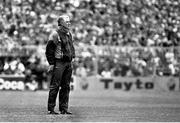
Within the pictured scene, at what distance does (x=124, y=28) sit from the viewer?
2719cm

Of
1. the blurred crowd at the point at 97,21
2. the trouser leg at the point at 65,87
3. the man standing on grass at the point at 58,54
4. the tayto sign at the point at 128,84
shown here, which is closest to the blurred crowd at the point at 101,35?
the blurred crowd at the point at 97,21

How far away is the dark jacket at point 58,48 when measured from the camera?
11.6 m

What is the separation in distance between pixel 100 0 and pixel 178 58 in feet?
18.9

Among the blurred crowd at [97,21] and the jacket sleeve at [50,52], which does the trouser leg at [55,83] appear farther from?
the blurred crowd at [97,21]

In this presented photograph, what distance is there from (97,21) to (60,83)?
51.2ft

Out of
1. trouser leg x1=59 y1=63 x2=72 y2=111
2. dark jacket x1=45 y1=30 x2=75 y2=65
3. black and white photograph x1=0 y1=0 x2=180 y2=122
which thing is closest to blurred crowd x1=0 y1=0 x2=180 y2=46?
black and white photograph x1=0 y1=0 x2=180 y2=122

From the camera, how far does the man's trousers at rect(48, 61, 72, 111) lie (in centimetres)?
1166

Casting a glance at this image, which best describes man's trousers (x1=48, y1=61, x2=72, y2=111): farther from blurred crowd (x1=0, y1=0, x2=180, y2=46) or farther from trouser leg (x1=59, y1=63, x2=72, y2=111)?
blurred crowd (x1=0, y1=0, x2=180, y2=46)

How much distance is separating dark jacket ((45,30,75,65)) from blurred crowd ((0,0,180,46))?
38.9 ft

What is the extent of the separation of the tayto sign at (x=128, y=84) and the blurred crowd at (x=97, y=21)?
2338 mm

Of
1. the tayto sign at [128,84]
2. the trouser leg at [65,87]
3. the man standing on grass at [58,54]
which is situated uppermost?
the man standing on grass at [58,54]

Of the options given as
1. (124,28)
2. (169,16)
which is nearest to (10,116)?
(124,28)

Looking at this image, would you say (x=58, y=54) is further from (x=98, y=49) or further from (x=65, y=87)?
(x=98, y=49)

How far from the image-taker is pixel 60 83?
11820 millimetres
